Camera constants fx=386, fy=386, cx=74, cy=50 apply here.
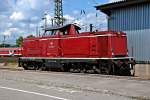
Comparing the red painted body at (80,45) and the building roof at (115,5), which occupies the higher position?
the building roof at (115,5)

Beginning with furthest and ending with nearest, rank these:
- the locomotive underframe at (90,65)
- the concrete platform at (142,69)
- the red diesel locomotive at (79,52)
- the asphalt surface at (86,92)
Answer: the concrete platform at (142,69) → the red diesel locomotive at (79,52) → the locomotive underframe at (90,65) → the asphalt surface at (86,92)

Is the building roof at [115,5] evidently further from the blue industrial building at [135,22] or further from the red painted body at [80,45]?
the red painted body at [80,45]

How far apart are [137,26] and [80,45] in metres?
4.89

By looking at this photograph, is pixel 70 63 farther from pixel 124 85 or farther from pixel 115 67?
pixel 124 85

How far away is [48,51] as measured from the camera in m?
31.1

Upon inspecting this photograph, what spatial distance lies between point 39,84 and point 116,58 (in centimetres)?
706

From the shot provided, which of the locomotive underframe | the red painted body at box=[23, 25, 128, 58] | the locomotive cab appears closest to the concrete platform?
the locomotive underframe

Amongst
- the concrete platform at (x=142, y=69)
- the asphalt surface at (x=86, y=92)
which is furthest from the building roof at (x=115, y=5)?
the asphalt surface at (x=86, y=92)

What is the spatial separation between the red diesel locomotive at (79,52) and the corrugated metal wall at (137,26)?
300 cm

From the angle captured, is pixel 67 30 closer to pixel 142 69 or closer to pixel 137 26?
pixel 137 26

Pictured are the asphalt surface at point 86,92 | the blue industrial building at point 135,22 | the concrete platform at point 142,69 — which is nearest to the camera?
the asphalt surface at point 86,92

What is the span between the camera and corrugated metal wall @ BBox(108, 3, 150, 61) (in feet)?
94.1

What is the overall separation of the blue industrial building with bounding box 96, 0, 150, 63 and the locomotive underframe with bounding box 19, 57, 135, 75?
11.7ft

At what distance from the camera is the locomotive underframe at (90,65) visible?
82.5 feet
